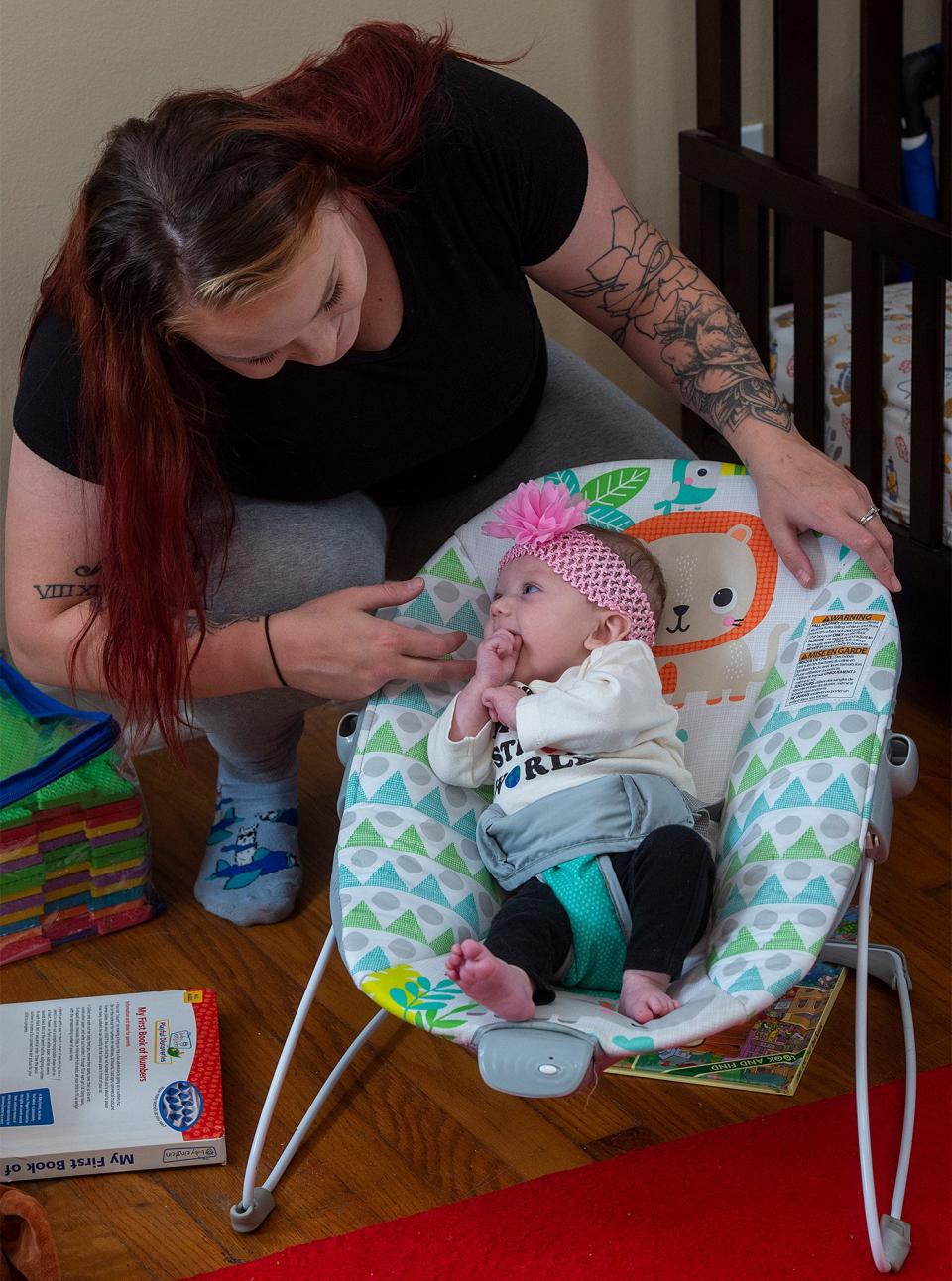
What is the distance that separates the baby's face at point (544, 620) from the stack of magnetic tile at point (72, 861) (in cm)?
57

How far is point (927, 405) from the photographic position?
6.21ft

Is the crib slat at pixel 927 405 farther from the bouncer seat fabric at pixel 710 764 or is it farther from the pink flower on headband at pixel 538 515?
the pink flower on headband at pixel 538 515

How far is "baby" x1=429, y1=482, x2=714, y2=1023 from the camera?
49.8 inches

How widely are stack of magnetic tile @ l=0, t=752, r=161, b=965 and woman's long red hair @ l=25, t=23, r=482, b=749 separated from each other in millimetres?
288

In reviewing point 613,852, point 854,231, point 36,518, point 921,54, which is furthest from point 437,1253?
point 921,54

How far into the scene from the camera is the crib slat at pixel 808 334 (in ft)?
6.61

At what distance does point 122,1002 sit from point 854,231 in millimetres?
1356

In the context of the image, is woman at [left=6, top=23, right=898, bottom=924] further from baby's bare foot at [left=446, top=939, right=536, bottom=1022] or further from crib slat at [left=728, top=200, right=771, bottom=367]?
crib slat at [left=728, top=200, right=771, bottom=367]

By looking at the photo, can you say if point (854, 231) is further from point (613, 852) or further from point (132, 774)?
point (132, 774)

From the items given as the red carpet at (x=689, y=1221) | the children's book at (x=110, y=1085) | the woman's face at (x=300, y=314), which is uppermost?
the woman's face at (x=300, y=314)

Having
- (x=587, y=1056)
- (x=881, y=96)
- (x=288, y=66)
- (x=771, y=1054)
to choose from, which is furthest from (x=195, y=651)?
(x=881, y=96)

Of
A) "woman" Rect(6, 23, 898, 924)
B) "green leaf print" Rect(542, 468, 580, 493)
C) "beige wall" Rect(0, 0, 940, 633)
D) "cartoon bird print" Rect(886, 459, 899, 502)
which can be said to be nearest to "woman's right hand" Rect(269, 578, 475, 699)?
"woman" Rect(6, 23, 898, 924)

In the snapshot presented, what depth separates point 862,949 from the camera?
4.16ft

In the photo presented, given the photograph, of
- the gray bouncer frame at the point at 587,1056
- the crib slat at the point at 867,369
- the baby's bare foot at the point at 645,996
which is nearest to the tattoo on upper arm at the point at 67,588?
the gray bouncer frame at the point at 587,1056
